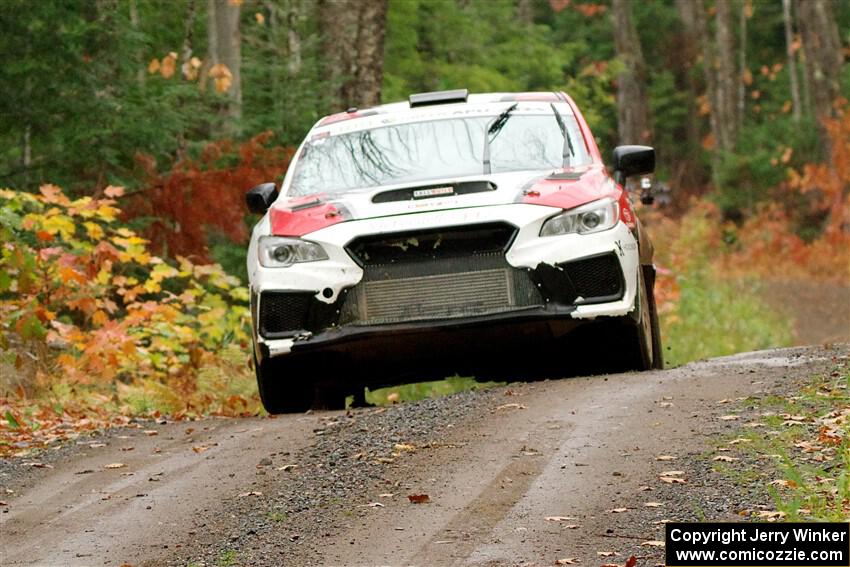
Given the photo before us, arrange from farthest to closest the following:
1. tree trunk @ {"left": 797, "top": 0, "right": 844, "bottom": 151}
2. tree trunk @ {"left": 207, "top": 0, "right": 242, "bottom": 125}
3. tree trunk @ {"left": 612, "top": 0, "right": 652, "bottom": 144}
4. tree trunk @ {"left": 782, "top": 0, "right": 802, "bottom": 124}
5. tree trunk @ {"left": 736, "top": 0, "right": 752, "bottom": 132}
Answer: tree trunk @ {"left": 736, "top": 0, "right": 752, "bottom": 132} < tree trunk @ {"left": 782, "top": 0, "right": 802, "bottom": 124} < tree trunk @ {"left": 612, "top": 0, "right": 652, "bottom": 144} < tree trunk @ {"left": 797, "top": 0, "right": 844, "bottom": 151} < tree trunk @ {"left": 207, "top": 0, "right": 242, "bottom": 125}

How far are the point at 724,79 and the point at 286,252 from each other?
36.5m

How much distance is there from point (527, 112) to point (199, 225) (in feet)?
14.8

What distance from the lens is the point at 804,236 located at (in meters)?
33.6

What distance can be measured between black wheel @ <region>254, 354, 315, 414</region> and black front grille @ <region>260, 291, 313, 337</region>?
9.4 inches

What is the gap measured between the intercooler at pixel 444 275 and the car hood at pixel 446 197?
18 centimetres

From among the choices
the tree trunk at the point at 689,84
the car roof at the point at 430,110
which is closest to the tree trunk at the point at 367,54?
the car roof at the point at 430,110

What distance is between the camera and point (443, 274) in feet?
A: 28.6

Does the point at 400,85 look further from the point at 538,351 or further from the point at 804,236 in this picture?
the point at 804,236

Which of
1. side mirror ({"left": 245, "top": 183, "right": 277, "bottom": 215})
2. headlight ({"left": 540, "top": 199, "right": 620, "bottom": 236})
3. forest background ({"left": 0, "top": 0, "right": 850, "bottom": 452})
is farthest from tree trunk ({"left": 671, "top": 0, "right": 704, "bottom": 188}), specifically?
headlight ({"left": 540, "top": 199, "right": 620, "bottom": 236})

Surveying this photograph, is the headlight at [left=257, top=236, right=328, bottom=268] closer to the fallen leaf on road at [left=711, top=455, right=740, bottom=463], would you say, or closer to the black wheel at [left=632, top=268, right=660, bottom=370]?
the black wheel at [left=632, top=268, right=660, bottom=370]

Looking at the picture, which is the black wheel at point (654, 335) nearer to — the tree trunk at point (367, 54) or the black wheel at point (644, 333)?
the black wheel at point (644, 333)

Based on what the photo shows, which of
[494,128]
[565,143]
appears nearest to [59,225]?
[494,128]

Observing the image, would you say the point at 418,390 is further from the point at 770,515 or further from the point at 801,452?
the point at 770,515

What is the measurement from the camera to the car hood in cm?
876
